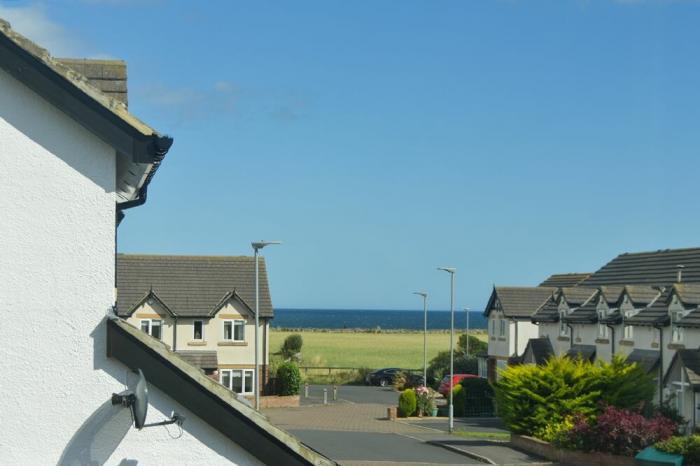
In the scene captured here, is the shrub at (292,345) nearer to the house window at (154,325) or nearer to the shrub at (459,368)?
the shrub at (459,368)

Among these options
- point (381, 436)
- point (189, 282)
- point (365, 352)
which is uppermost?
point (189, 282)

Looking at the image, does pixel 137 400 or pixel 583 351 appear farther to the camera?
pixel 583 351

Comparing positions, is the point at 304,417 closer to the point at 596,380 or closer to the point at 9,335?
the point at 596,380

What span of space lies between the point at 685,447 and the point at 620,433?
3.10 metres

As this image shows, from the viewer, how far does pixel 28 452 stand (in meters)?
6.41

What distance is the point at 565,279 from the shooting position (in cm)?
6856

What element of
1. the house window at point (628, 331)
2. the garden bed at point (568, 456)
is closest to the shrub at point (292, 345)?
the house window at point (628, 331)

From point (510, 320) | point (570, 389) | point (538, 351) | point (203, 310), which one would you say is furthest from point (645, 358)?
point (203, 310)

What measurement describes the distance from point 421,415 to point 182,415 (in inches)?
1920

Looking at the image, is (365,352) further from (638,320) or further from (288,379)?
(638,320)

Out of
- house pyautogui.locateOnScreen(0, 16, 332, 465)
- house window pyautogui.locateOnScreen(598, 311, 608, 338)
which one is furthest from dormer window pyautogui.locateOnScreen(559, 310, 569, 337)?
house pyautogui.locateOnScreen(0, 16, 332, 465)

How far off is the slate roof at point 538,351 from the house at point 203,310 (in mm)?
13909

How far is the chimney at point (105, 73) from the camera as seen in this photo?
7840mm

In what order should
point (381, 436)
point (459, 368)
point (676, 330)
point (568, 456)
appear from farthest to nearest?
point (459, 368) < point (381, 436) < point (676, 330) < point (568, 456)
